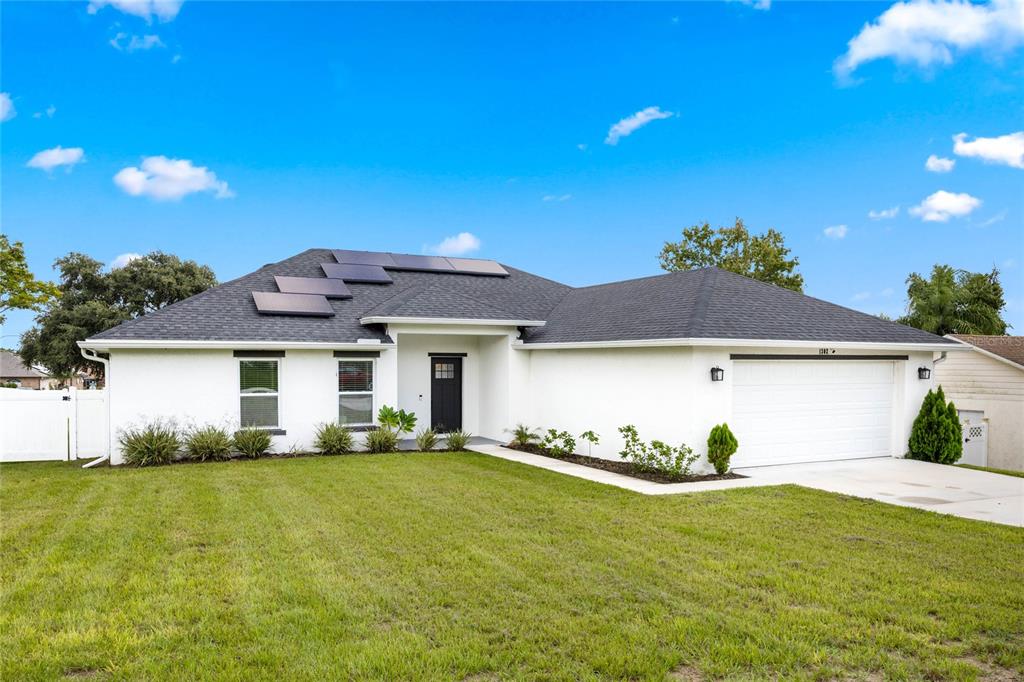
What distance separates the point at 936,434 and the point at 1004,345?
10.8 metres

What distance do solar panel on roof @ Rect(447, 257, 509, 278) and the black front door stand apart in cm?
386

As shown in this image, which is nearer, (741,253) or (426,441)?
(426,441)

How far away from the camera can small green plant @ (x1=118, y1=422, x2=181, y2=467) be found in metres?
12.6

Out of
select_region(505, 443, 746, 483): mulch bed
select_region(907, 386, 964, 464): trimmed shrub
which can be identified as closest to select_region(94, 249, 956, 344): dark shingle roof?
select_region(907, 386, 964, 464): trimmed shrub

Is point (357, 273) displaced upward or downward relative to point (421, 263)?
downward

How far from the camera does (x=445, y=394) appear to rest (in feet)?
55.7

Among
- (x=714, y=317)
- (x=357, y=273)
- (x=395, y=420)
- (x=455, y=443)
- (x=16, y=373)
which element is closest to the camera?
(x=714, y=317)

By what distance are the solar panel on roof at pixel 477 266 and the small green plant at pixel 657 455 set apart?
8908 millimetres

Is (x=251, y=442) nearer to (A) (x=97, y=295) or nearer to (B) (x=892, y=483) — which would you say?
(B) (x=892, y=483)

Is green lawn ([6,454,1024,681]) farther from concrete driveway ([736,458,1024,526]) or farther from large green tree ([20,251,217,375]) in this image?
large green tree ([20,251,217,375])

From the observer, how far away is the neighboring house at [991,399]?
18797 mm

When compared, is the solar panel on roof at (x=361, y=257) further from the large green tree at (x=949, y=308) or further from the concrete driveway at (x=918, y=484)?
the large green tree at (x=949, y=308)

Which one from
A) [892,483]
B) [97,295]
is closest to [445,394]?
[892,483]

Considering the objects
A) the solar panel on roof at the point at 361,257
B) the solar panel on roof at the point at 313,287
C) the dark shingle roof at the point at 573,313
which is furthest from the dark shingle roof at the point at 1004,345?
the solar panel on roof at the point at 313,287
